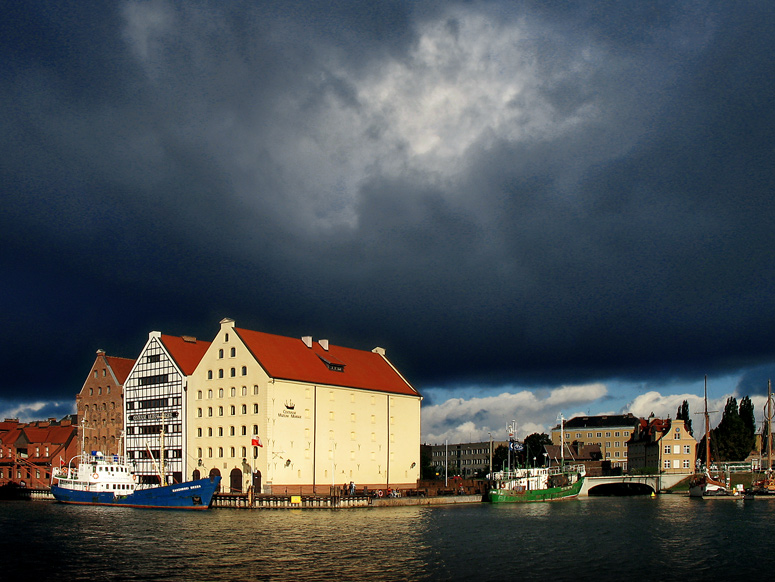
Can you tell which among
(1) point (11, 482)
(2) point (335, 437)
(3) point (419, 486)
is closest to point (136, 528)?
(2) point (335, 437)

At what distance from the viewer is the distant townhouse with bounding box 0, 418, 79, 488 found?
13012 centimetres

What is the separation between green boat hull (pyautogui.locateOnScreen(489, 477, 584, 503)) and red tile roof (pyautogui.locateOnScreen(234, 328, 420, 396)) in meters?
20.6

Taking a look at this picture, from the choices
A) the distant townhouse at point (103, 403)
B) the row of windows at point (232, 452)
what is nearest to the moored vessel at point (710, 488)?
the row of windows at point (232, 452)

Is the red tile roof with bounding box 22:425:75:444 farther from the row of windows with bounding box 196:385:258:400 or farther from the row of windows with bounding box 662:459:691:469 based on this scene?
the row of windows with bounding box 662:459:691:469

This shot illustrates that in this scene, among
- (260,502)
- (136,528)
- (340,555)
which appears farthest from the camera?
(260,502)

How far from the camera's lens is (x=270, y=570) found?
43.8 metres

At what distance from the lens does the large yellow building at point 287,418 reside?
98.9 m

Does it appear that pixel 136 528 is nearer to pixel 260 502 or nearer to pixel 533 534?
pixel 260 502

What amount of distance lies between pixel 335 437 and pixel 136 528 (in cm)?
4331

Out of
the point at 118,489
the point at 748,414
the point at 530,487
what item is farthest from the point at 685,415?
the point at 118,489

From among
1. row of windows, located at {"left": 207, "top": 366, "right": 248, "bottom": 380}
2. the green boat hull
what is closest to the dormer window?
row of windows, located at {"left": 207, "top": 366, "right": 248, "bottom": 380}

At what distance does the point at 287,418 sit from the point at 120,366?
1537 inches

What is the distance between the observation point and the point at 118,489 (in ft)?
323

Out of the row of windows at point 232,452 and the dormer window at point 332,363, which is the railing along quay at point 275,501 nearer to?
the row of windows at point 232,452
